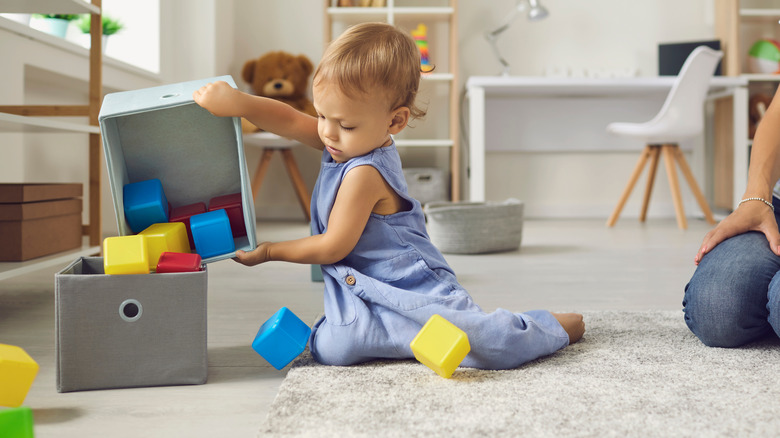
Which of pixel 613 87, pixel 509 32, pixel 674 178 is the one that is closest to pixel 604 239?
pixel 674 178

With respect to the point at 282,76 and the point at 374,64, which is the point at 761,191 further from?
the point at 282,76

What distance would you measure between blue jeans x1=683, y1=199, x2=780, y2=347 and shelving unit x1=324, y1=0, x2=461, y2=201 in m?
2.16

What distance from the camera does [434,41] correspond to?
11.7 ft

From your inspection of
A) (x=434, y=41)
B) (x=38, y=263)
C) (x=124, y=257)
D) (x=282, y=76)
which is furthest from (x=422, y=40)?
(x=124, y=257)

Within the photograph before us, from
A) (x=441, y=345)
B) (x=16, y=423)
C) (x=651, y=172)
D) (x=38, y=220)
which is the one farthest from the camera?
(x=651, y=172)

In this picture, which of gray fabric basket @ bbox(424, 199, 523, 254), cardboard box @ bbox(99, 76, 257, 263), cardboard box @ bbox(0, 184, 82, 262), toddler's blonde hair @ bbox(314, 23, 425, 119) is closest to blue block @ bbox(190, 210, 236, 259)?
cardboard box @ bbox(99, 76, 257, 263)

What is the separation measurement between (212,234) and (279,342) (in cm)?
18

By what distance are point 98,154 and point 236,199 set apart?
0.77 m

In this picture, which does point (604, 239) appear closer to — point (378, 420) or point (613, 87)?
point (613, 87)

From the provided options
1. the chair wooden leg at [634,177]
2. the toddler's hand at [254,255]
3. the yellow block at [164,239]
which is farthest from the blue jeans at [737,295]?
the chair wooden leg at [634,177]

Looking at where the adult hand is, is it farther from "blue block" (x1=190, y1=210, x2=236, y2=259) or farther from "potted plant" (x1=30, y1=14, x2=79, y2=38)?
"potted plant" (x1=30, y1=14, x2=79, y2=38)

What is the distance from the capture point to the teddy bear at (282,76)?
323 centimetres

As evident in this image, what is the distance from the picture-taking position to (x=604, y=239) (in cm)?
250

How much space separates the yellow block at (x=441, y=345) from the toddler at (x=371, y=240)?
6 centimetres
